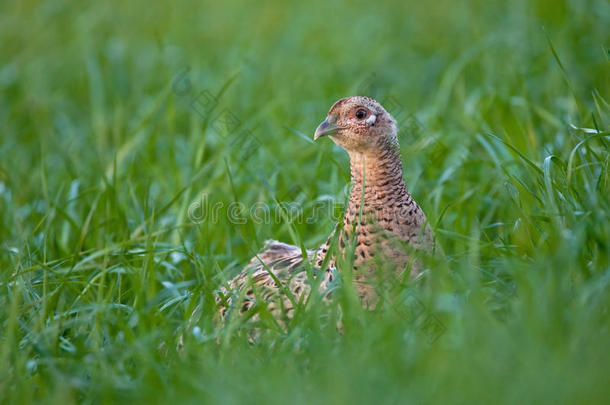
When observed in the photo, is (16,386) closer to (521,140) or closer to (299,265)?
(299,265)

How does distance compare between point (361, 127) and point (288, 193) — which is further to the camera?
point (288, 193)

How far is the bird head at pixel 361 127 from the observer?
3207mm

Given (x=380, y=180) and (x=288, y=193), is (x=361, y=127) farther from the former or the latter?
(x=288, y=193)

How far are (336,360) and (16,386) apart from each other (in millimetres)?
1252

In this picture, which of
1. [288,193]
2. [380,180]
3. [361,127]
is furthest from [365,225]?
[288,193]

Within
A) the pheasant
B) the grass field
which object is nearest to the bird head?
the pheasant

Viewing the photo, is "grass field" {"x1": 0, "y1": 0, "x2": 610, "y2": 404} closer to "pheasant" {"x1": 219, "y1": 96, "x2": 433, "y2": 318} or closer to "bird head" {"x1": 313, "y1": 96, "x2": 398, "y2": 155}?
"pheasant" {"x1": 219, "y1": 96, "x2": 433, "y2": 318}

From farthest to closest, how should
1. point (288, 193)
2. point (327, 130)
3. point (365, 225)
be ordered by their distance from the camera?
point (288, 193) < point (327, 130) < point (365, 225)

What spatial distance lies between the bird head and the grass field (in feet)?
1.27

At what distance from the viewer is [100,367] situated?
277 centimetres

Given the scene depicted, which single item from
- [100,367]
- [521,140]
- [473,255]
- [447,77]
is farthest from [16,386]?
[447,77]

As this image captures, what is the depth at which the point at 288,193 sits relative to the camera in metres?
4.44

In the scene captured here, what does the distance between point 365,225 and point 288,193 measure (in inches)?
53.1

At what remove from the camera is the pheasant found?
10.0ft
